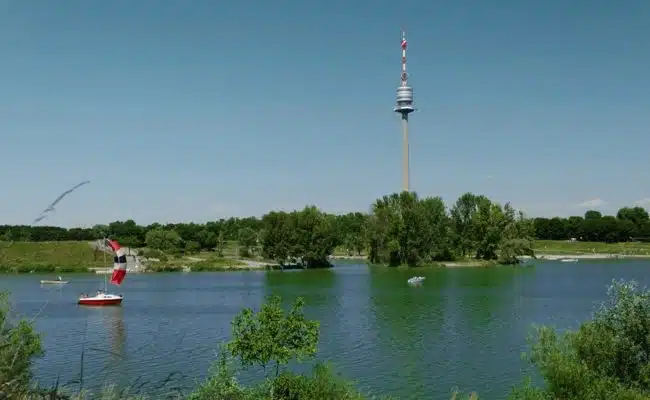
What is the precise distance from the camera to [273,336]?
23.4 metres

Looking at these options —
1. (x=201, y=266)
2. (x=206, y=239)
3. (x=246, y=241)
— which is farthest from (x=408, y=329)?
(x=206, y=239)

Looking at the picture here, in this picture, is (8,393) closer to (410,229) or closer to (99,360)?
(99,360)

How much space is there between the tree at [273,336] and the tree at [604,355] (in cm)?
755

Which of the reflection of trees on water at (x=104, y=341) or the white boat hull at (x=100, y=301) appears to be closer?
the reflection of trees on water at (x=104, y=341)

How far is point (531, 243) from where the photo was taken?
13088cm

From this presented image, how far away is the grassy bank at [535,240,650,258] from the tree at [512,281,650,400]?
15795 cm

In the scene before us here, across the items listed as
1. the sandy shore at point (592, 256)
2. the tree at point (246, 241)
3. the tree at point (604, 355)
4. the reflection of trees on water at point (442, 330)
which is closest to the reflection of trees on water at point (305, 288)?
the reflection of trees on water at point (442, 330)

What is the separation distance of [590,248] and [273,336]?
174 meters

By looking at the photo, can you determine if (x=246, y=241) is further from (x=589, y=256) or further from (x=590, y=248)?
(x=590, y=248)

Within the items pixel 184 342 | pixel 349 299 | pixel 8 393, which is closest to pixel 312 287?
pixel 349 299

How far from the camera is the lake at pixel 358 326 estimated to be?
31.2 meters

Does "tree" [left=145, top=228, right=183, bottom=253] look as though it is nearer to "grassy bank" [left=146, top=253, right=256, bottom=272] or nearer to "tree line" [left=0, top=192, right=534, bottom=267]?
"tree line" [left=0, top=192, right=534, bottom=267]

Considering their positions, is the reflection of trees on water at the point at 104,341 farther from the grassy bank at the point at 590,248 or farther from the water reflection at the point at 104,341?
the grassy bank at the point at 590,248

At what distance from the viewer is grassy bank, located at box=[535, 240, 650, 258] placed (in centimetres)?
17088
